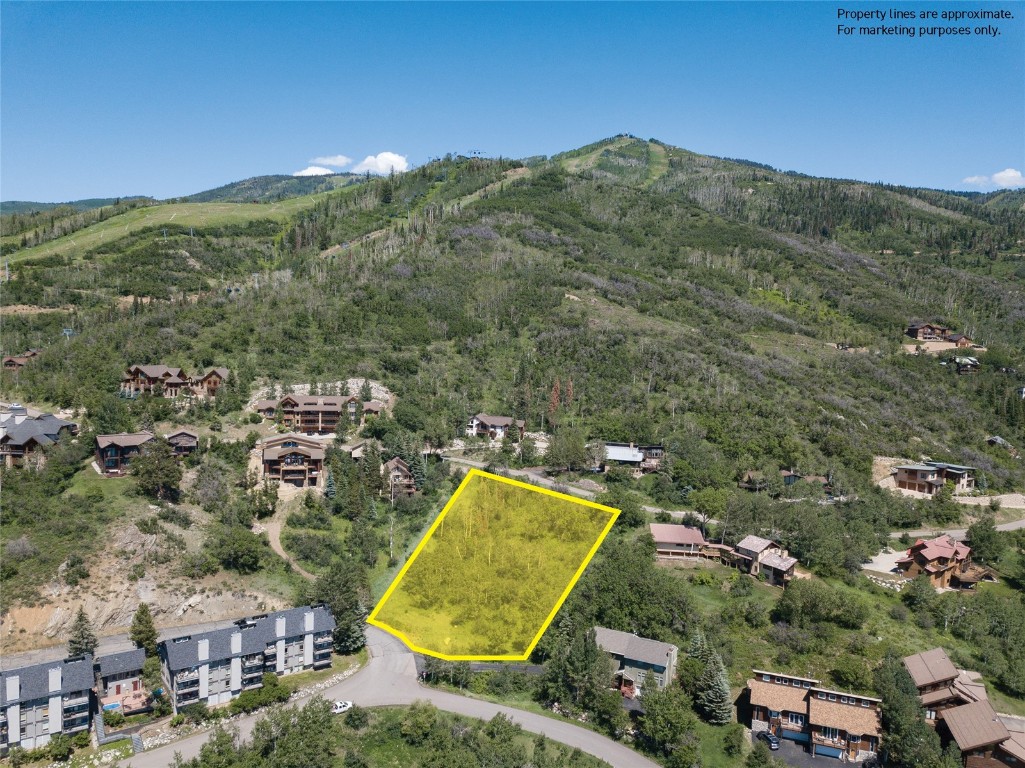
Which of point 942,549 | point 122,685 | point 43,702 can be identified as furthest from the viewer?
point 942,549

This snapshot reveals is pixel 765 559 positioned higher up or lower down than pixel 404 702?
higher up

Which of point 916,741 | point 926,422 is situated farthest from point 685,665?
point 926,422

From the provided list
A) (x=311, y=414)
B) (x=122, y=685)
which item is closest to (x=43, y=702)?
(x=122, y=685)

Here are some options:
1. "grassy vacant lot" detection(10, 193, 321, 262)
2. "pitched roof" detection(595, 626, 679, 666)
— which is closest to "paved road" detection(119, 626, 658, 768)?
"pitched roof" detection(595, 626, 679, 666)

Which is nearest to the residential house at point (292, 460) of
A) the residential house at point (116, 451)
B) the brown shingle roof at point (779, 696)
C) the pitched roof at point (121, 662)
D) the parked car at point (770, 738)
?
the residential house at point (116, 451)

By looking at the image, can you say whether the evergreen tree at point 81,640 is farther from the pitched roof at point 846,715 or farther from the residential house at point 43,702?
the pitched roof at point 846,715

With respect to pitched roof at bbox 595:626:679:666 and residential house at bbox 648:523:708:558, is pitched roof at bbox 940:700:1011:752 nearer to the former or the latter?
pitched roof at bbox 595:626:679:666

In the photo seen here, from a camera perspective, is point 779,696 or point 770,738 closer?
point 770,738

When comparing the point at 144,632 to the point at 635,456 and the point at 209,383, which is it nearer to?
the point at 209,383
